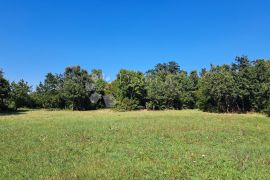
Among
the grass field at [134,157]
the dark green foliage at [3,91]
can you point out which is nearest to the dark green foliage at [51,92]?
the dark green foliage at [3,91]

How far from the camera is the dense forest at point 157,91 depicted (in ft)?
136

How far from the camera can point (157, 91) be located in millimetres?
50438

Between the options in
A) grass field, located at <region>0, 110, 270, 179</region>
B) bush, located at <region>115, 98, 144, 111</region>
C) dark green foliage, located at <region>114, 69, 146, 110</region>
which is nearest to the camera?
grass field, located at <region>0, 110, 270, 179</region>

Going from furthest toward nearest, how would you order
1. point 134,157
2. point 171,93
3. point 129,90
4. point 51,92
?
1. point 51,92
2. point 129,90
3. point 171,93
4. point 134,157

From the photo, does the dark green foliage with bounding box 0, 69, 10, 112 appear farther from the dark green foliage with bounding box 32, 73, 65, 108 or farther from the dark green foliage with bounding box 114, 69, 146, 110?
the dark green foliage with bounding box 114, 69, 146, 110

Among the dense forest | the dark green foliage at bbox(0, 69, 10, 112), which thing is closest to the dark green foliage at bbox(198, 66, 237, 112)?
the dense forest

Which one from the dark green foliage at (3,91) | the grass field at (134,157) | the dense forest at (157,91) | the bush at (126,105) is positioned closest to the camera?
the grass field at (134,157)

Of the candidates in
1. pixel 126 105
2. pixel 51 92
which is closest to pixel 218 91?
pixel 126 105

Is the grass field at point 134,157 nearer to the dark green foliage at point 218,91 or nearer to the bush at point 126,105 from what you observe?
the dark green foliage at point 218,91

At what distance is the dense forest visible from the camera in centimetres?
4153

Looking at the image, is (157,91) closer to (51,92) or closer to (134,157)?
(51,92)

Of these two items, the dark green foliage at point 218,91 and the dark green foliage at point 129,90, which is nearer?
the dark green foliage at point 218,91

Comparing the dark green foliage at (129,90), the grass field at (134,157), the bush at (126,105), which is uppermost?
the dark green foliage at (129,90)

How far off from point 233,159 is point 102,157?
14.0ft
